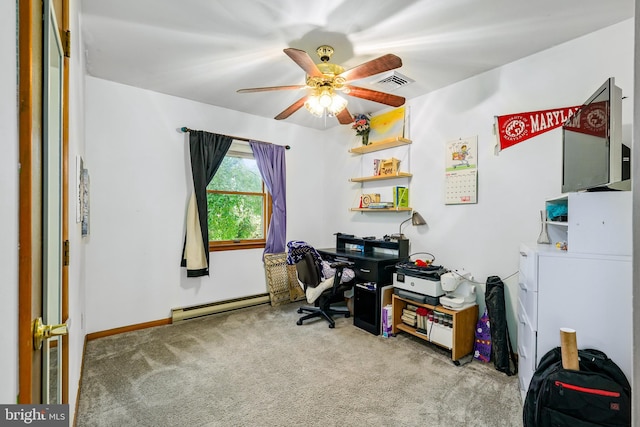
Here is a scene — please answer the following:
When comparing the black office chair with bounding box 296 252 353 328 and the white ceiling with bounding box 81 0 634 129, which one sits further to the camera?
the black office chair with bounding box 296 252 353 328

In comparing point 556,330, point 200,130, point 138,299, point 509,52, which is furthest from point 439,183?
point 138,299

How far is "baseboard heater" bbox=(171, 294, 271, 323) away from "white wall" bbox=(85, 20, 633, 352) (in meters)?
0.08

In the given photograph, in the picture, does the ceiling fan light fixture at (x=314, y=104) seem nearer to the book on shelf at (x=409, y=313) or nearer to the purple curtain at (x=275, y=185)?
the purple curtain at (x=275, y=185)

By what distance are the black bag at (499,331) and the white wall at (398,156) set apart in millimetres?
213

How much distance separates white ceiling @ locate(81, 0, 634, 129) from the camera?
2061mm

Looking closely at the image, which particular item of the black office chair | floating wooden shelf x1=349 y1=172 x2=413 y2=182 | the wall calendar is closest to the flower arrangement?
floating wooden shelf x1=349 y1=172 x2=413 y2=182

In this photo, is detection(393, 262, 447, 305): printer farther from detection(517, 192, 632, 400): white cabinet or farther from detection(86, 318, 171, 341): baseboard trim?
detection(86, 318, 171, 341): baseboard trim

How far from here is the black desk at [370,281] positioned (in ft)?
10.9

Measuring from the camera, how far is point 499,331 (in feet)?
8.48

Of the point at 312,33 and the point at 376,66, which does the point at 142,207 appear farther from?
the point at 376,66

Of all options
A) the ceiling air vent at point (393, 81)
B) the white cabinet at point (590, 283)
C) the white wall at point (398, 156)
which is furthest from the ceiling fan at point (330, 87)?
the white cabinet at point (590, 283)

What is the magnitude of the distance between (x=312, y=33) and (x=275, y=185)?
2.24 meters

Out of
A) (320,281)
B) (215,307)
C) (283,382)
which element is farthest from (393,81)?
(215,307)
